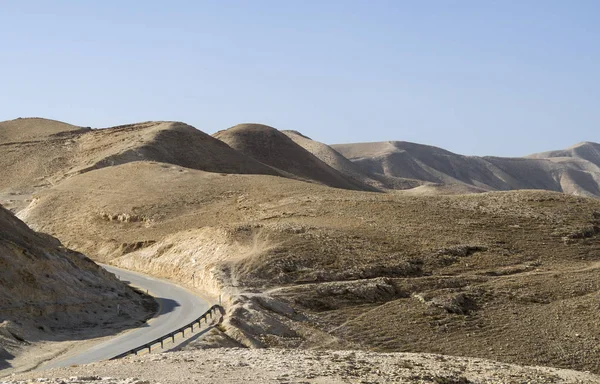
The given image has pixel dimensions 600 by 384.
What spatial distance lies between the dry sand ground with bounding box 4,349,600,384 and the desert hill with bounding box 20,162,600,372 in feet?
21.8

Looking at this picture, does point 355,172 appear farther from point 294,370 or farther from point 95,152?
point 294,370

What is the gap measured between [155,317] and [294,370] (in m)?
14.0

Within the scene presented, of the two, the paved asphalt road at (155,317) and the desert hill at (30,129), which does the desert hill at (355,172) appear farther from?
the paved asphalt road at (155,317)

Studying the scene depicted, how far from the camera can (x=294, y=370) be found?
24.8 metres

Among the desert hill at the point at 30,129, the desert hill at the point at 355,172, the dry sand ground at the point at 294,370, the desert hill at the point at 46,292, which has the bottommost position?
the dry sand ground at the point at 294,370

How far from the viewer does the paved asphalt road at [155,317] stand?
28.3 m

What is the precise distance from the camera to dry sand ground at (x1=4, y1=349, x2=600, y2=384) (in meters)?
22.6

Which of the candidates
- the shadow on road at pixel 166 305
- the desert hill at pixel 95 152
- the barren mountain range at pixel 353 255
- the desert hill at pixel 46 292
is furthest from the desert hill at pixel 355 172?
the desert hill at pixel 46 292

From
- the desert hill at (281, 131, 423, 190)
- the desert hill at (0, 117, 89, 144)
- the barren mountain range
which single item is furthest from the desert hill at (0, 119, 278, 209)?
the desert hill at (281, 131, 423, 190)

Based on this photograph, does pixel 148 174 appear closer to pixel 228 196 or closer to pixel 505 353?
pixel 228 196

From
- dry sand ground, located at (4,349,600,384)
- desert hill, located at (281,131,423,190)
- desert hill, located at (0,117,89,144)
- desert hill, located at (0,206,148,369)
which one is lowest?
dry sand ground, located at (4,349,600,384)

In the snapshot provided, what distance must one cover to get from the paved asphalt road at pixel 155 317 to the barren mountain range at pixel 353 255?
5.40 feet

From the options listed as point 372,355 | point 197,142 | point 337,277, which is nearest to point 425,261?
point 337,277

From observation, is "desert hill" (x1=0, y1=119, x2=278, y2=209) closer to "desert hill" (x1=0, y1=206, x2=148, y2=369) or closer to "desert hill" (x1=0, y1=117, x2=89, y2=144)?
"desert hill" (x1=0, y1=117, x2=89, y2=144)
